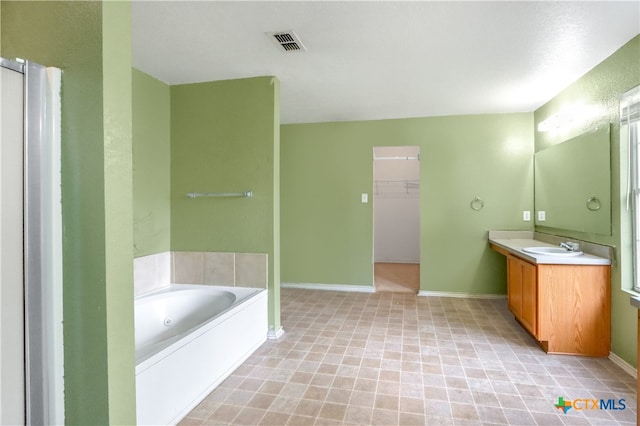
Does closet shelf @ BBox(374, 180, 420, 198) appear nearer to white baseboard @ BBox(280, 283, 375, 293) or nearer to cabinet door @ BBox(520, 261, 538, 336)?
white baseboard @ BBox(280, 283, 375, 293)

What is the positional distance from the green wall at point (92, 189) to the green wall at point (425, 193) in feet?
12.0

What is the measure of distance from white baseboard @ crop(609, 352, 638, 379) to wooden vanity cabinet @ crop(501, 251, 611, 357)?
0.18ft

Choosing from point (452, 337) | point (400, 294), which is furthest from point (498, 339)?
point (400, 294)

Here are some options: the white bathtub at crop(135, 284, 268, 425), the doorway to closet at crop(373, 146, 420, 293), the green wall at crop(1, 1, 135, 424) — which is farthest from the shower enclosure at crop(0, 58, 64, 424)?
the doorway to closet at crop(373, 146, 420, 293)

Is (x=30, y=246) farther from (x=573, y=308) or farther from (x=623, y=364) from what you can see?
(x=623, y=364)

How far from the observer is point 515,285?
10.8 feet

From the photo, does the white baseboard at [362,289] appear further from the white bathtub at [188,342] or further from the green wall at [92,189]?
the green wall at [92,189]

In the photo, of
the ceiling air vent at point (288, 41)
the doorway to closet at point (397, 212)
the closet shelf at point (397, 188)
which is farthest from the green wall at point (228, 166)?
the closet shelf at point (397, 188)

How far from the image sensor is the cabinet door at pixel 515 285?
315 cm

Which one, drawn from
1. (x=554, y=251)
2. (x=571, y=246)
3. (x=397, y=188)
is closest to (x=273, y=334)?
(x=554, y=251)

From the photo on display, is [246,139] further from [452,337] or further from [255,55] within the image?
[452,337]

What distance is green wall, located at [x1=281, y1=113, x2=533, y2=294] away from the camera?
4.16m

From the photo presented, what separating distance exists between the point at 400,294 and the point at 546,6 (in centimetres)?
342

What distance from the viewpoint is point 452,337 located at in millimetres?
3016
